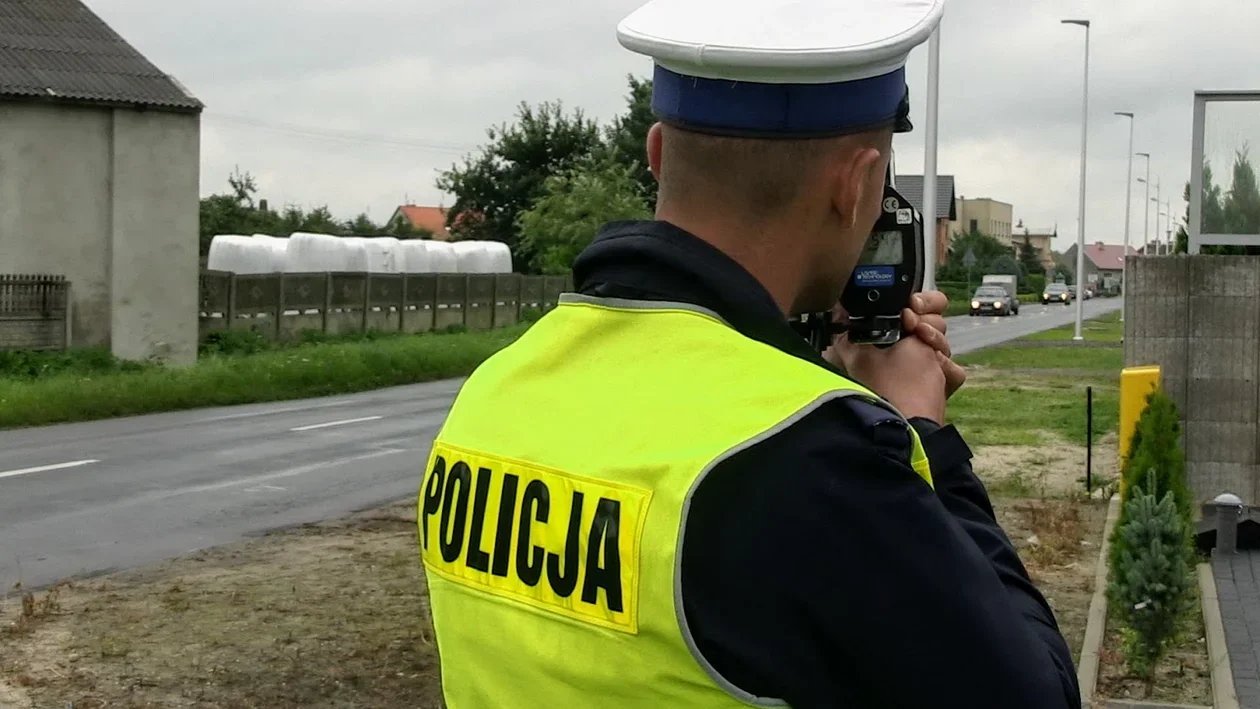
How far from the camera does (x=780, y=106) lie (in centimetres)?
154

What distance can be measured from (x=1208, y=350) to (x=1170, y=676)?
198 inches

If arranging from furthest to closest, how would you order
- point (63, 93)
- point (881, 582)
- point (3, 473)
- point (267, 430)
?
1. point (63, 93)
2. point (267, 430)
3. point (3, 473)
4. point (881, 582)

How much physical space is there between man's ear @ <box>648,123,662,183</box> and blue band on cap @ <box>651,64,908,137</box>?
89mm

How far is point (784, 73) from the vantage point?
1.53m

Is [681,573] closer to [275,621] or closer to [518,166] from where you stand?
[275,621]

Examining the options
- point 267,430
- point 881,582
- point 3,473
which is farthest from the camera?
point 267,430

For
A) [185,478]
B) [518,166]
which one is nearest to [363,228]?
[518,166]

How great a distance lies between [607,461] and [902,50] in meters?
0.53

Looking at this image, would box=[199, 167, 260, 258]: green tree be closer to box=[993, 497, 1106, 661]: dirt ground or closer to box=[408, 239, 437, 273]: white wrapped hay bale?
box=[408, 239, 437, 273]: white wrapped hay bale

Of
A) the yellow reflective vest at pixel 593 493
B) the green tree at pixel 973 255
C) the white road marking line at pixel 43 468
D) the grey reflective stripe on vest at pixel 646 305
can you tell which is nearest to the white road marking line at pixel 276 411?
the white road marking line at pixel 43 468

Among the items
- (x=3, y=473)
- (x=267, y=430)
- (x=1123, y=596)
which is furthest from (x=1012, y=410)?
(x=1123, y=596)

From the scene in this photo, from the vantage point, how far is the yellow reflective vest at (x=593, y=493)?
4.70 ft

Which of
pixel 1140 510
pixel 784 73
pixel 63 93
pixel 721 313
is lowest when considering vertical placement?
pixel 1140 510

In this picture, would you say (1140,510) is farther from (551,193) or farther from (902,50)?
Result: (551,193)
